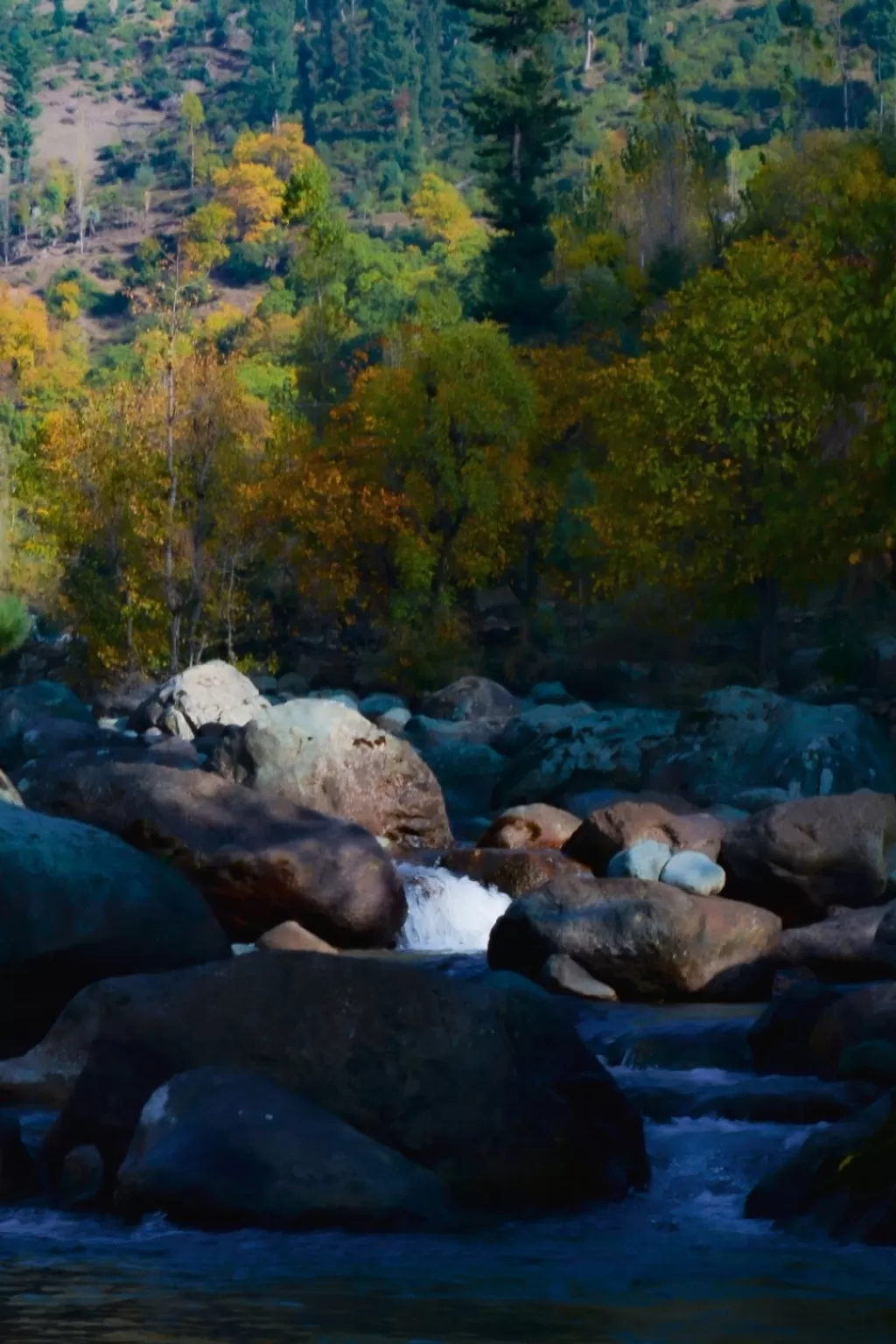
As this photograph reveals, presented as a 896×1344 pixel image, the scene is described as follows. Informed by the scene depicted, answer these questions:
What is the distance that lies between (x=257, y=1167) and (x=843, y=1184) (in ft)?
8.13

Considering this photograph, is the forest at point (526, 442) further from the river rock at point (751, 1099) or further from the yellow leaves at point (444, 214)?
the yellow leaves at point (444, 214)

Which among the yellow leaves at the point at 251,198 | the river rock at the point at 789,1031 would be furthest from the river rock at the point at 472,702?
the yellow leaves at the point at 251,198

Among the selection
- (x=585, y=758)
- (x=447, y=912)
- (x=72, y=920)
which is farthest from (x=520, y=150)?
(x=72, y=920)

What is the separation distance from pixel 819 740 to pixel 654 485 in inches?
465

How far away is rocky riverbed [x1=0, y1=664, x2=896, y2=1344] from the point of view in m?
7.20

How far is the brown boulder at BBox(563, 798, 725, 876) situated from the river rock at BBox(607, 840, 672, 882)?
194 millimetres

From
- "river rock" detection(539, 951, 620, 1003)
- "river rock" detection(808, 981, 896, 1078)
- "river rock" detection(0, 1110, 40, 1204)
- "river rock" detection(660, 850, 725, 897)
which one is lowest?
"river rock" detection(660, 850, 725, 897)

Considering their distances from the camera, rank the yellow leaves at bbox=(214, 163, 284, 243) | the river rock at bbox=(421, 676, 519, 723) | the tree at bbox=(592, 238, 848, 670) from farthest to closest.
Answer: the yellow leaves at bbox=(214, 163, 284, 243) < the river rock at bbox=(421, 676, 519, 723) < the tree at bbox=(592, 238, 848, 670)

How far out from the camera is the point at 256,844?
1570cm

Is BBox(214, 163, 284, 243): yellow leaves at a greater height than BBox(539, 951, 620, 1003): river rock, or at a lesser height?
lesser

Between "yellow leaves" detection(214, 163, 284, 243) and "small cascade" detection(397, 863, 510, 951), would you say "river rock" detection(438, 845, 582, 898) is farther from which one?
"yellow leaves" detection(214, 163, 284, 243)

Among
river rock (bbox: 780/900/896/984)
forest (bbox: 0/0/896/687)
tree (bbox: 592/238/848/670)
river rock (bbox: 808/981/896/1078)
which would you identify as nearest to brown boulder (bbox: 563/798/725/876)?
river rock (bbox: 780/900/896/984)

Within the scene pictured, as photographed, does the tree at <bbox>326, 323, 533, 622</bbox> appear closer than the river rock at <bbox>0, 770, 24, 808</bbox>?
No

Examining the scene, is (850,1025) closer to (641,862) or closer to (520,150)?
(641,862)
